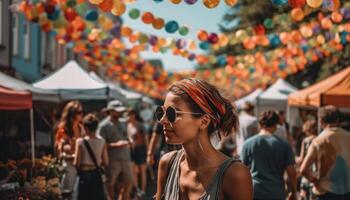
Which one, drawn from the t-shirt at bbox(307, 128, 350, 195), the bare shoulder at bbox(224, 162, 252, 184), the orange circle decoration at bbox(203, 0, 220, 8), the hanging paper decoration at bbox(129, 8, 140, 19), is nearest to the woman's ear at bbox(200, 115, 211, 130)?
the bare shoulder at bbox(224, 162, 252, 184)

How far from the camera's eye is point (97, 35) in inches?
576

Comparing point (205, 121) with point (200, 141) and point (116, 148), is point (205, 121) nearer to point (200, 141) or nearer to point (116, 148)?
point (200, 141)

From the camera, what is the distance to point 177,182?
293cm

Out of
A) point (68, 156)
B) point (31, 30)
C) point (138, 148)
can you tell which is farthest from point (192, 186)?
point (31, 30)

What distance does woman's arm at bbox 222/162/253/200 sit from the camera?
106 inches

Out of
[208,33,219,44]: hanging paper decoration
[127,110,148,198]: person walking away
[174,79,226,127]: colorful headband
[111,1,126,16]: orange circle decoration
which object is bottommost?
[127,110,148,198]: person walking away

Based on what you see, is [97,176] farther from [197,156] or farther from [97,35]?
[97,35]

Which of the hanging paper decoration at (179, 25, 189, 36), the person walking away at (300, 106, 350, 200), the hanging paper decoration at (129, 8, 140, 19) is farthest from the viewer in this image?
the hanging paper decoration at (179, 25, 189, 36)

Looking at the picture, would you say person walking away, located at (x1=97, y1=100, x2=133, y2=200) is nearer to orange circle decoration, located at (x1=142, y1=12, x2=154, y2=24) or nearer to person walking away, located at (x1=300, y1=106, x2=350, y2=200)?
orange circle decoration, located at (x1=142, y1=12, x2=154, y2=24)

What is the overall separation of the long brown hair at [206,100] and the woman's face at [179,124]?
0.03m

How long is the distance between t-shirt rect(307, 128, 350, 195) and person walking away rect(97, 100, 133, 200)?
4183mm

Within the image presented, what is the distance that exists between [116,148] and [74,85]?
3.89 m

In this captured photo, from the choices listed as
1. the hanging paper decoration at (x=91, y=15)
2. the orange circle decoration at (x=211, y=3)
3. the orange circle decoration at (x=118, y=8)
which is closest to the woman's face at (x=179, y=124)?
the orange circle decoration at (x=211, y=3)

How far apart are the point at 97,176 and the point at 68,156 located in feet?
2.51
